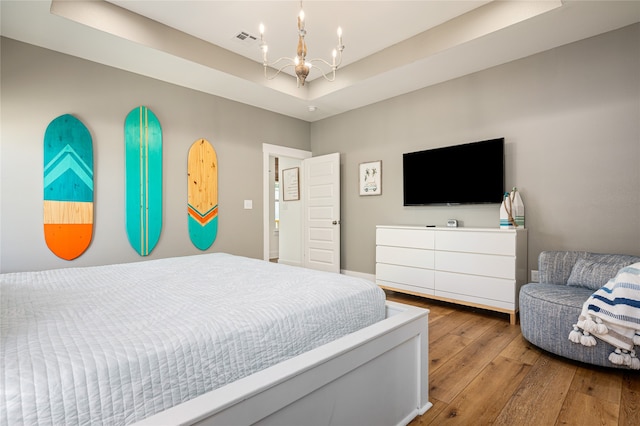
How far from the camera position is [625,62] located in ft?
8.79

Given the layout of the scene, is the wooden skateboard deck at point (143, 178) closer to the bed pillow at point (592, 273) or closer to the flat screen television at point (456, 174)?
the flat screen television at point (456, 174)

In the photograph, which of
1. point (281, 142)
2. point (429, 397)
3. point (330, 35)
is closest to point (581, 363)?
point (429, 397)

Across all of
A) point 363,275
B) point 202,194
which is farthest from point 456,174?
point 202,194

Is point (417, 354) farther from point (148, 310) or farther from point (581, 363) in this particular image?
point (581, 363)

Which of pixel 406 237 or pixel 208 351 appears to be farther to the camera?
pixel 406 237

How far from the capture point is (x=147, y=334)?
36.9 inches

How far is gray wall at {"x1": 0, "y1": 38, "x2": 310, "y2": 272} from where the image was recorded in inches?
106

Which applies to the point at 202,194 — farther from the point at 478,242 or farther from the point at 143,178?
→ the point at 478,242

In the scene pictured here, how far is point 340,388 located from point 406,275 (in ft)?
8.72

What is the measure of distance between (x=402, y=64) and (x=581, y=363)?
2888mm

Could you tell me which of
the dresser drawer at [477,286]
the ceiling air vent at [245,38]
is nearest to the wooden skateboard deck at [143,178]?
the ceiling air vent at [245,38]

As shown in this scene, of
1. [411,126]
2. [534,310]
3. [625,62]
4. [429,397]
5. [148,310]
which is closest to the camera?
[148,310]

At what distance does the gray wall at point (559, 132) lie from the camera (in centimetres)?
267

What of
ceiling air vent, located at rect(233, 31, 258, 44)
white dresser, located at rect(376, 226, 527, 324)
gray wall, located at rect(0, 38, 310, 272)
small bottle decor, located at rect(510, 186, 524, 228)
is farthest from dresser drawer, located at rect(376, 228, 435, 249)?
ceiling air vent, located at rect(233, 31, 258, 44)
